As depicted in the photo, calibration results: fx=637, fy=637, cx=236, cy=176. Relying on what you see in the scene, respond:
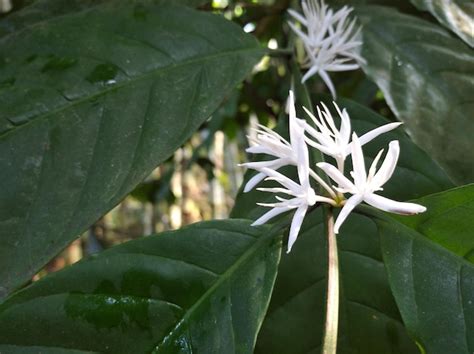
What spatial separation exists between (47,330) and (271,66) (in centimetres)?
109

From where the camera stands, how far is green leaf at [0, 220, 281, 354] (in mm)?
410

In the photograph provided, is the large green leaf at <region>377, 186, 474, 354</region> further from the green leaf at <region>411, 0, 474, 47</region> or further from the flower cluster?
the green leaf at <region>411, 0, 474, 47</region>

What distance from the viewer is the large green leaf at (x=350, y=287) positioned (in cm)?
52

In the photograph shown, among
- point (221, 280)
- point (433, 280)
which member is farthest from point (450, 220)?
point (221, 280)

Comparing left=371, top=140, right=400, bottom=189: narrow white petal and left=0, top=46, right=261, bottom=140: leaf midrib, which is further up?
left=371, top=140, right=400, bottom=189: narrow white petal

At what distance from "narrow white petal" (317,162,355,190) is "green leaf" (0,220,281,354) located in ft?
0.23

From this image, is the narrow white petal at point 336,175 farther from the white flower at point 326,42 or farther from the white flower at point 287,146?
the white flower at point 326,42

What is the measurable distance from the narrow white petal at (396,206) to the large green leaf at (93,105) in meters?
0.20

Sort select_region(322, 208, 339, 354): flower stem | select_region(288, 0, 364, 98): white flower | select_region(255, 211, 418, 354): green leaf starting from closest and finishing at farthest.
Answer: select_region(322, 208, 339, 354): flower stem
select_region(255, 211, 418, 354): green leaf
select_region(288, 0, 364, 98): white flower

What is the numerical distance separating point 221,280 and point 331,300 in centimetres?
9

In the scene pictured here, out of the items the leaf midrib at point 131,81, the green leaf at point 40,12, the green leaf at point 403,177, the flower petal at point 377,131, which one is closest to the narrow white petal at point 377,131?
the flower petal at point 377,131

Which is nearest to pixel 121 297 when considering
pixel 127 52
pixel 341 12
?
pixel 127 52

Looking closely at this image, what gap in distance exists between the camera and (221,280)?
0.44 metres

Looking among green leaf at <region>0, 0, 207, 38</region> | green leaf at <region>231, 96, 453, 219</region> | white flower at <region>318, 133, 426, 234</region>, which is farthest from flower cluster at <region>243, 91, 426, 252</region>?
green leaf at <region>0, 0, 207, 38</region>
